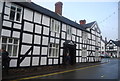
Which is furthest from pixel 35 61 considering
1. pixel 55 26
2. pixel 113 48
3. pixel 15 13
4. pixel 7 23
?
pixel 113 48

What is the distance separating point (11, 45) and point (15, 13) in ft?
9.86

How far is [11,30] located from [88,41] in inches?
625

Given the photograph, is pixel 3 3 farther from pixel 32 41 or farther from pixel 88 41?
pixel 88 41

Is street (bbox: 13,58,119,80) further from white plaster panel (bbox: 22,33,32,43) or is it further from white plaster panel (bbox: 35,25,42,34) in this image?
white plaster panel (bbox: 35,25,42,34)

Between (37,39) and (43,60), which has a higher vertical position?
(37,39)

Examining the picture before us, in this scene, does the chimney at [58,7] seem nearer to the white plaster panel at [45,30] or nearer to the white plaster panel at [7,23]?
the white plaster panel at [45,30]

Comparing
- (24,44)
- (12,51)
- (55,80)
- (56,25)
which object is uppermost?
(56,25)

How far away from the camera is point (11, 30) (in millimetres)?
9484

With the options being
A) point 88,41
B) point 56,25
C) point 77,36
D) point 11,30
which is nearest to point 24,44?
point 11,30

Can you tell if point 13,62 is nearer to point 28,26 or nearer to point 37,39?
point 37,39

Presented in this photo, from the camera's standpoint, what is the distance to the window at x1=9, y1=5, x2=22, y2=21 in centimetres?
993

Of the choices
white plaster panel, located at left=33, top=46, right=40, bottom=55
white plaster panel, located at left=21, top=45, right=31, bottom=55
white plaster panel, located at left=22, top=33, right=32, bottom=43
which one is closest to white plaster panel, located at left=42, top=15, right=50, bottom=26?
white plaster panel, located at left=22, top=33, right=32, bottom=43

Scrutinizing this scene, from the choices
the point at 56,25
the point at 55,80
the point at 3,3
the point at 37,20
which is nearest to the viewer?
the point at 55,80

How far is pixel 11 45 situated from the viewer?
31.6 ft
